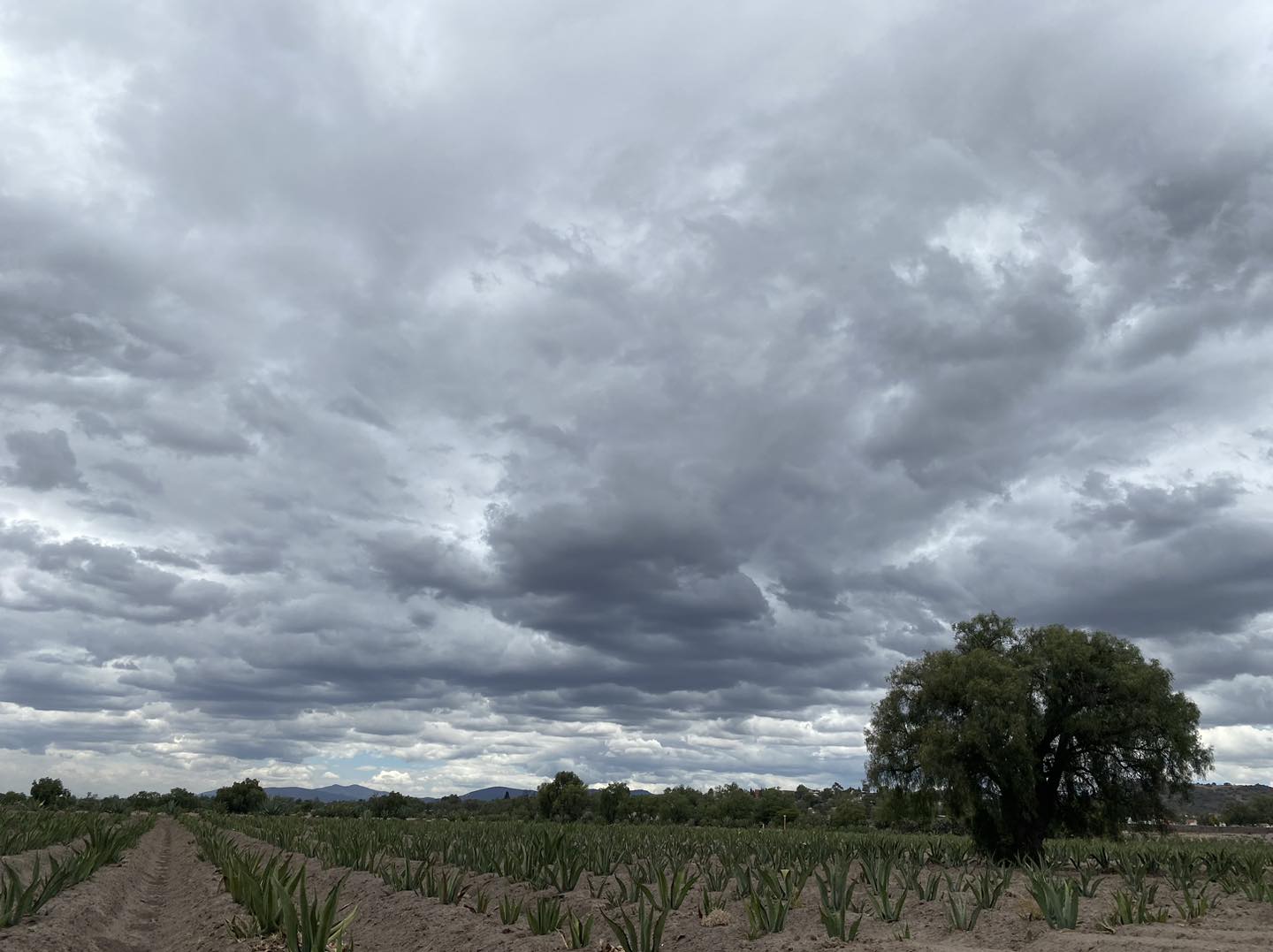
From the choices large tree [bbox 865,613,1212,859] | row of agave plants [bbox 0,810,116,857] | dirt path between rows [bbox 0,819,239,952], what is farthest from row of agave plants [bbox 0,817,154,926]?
large tree [bbox 865,613,1212,859]

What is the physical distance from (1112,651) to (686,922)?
2484 cm

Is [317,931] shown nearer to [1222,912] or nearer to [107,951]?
[107,951]

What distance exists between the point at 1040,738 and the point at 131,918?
90.6ft

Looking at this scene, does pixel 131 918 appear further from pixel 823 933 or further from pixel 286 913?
pixel 823 933

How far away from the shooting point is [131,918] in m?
18.6

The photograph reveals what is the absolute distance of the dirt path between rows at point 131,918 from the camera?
40.8 feet

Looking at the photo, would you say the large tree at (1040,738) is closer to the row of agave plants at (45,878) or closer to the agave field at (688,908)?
the agave field at (688,908)

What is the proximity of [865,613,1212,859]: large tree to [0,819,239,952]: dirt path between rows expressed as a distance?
2270cm

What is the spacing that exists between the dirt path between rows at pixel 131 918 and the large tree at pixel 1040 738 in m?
22.7

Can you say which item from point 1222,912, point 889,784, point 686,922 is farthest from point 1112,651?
point 686,922

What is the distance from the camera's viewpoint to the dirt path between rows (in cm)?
1243

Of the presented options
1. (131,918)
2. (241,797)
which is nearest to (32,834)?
(131,918)

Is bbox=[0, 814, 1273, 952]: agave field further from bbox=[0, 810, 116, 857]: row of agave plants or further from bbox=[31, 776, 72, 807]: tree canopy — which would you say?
bbox=[31, 776, 72, 807]: tree canopy

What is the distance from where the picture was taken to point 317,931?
8.98 m
